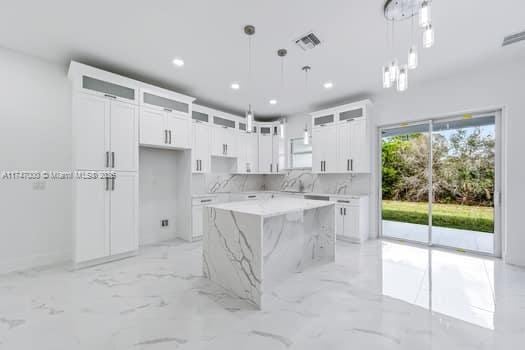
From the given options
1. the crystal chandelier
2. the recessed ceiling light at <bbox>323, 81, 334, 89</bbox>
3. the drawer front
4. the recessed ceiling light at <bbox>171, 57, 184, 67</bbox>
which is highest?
the recessed ceiling light at <bbox>171, 57, 184, 67</bbox>

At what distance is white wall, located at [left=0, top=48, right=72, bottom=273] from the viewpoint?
116 inches

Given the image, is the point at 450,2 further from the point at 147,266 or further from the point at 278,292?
the point at 147,266

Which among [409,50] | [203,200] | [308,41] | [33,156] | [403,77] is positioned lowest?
[203,200]

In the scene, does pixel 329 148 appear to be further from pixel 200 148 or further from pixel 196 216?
pixel 196 216

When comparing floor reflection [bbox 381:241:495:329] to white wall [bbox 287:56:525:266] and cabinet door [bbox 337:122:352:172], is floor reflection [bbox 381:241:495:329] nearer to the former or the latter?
white wall [bbox 287:56:525:266]

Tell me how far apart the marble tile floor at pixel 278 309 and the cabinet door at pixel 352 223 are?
1035 mm

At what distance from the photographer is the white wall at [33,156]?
2.95 meters

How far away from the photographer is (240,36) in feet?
8.79

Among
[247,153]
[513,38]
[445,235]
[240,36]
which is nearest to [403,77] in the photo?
[240,36]

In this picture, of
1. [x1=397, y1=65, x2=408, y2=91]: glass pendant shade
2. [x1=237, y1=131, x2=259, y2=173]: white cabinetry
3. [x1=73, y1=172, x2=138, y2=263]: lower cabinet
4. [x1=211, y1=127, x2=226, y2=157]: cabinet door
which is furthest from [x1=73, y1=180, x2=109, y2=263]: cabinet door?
[x1=397, y1=65, x2=408, y2=91]: glass pendant shade

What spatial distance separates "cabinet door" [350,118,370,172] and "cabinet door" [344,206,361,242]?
2.53ft

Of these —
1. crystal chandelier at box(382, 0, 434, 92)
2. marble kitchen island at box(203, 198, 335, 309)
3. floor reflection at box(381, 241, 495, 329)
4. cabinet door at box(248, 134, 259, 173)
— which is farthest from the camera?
cabinet door at box(248, 134, 259, 173)

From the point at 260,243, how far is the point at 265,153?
3857 millimetres

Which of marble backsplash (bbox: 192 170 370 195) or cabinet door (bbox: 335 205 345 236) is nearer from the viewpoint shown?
cabinet door (bbox: 335 205 345 236)
